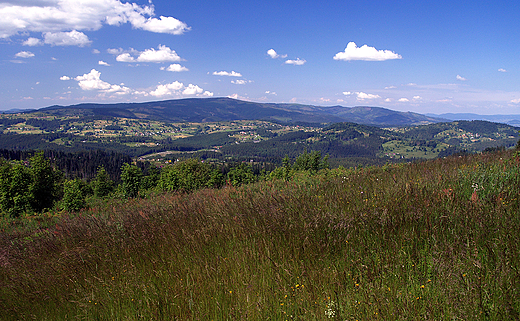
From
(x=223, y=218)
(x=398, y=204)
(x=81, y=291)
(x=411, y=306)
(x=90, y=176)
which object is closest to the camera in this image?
(x=411, y=306)

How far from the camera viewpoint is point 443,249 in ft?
7.64

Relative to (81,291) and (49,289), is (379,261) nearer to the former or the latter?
(81,291)

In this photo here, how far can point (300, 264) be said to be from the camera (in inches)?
101

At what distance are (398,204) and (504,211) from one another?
93cm

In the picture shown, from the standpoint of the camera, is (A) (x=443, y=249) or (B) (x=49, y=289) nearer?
(A) (x=443, y=249)

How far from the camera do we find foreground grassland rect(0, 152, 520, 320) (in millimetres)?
1892

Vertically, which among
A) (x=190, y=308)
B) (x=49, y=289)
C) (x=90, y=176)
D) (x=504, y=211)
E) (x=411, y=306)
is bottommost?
(x=90, y=176)

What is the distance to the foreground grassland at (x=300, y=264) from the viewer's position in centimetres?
189

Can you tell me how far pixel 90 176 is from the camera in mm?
135500

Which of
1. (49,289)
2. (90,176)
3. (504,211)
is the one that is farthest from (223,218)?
(90,176)

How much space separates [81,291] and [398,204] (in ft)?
11.9

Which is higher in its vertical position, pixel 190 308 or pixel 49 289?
pixel 190 308

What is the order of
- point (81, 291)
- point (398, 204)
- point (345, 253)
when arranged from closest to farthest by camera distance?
point (345, 253), point (81, 291), point (398, 204)

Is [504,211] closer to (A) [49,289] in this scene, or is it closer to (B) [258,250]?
(B) [258,250]
